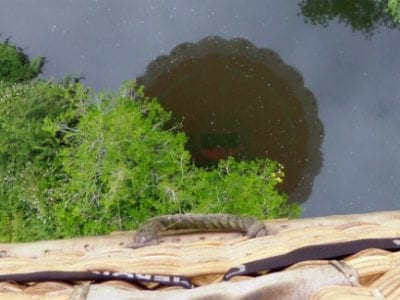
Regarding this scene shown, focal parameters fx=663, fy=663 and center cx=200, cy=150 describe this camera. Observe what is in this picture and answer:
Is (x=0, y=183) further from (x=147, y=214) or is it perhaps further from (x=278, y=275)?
(x=278, y=275)

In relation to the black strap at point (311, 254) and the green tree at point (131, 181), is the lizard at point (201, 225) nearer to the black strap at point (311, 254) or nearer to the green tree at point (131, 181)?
the black strap at point (311, 254)

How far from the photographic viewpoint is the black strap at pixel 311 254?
103 cm

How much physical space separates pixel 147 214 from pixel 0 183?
1037 millimetres

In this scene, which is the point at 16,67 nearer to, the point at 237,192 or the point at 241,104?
the point at 241,104

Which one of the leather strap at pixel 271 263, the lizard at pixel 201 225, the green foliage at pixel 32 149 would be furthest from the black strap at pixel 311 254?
the green foliage at pixel 32 149

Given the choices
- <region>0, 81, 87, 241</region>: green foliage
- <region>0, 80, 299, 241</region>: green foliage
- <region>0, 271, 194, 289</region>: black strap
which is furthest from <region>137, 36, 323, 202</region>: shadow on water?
<region>0, 271, 194, 289</region>: black strap

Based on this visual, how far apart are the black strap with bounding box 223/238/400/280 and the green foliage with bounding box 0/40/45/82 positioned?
143 inches

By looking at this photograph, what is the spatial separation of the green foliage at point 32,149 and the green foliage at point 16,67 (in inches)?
12.5

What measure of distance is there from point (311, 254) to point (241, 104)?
3277 millimetres

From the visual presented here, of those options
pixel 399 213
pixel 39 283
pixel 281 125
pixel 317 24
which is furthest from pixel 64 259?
pixel 317 24

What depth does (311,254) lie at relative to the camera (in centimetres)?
105

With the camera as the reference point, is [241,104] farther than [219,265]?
Yes

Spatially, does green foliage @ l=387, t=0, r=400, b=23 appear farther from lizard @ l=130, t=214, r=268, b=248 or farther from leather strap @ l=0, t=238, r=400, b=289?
leather strap @ l=0, t=238, r=400, b=289

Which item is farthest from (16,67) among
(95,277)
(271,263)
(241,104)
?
(271,263)
